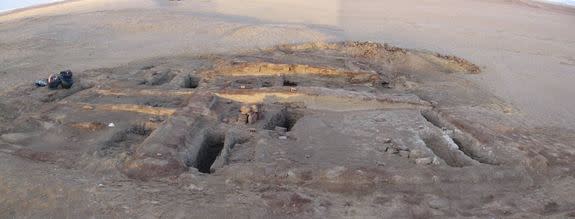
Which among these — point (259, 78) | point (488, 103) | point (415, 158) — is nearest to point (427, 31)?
point (488, 103)

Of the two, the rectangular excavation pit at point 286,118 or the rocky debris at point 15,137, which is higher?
the rocky debris at point 15,137

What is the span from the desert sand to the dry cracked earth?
0.02 meters

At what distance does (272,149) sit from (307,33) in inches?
352

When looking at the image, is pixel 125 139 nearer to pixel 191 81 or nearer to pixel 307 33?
pixel 191 81

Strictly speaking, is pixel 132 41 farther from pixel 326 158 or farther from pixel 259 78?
pixel 326 158

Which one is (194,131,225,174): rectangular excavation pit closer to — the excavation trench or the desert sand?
the desert sand

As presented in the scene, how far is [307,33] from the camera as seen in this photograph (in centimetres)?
1464

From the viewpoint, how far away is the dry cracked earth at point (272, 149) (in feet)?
16.5

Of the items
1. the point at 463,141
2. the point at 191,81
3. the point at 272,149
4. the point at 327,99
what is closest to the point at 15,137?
the point at 272,149

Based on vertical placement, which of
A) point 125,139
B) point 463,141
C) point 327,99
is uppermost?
point 327,99

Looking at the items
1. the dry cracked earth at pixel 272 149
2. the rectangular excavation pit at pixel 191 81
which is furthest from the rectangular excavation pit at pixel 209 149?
the rectangular excavation pit at pixel 191 81

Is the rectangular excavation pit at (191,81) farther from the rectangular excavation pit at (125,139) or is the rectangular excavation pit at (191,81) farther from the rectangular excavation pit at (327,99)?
the rectangular excavation pit at (125,139)

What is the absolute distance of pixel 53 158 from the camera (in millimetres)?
5934

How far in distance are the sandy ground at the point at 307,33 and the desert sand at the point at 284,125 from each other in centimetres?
10
